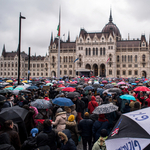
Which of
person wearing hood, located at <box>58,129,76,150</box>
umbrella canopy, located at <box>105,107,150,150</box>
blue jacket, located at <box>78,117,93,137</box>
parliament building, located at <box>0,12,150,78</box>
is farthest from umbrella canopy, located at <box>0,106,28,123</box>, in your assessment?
parliament building, located at <box>0,12,150,78</box>

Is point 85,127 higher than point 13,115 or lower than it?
lower

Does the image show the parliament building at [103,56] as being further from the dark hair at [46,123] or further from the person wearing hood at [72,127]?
the dark hair at [46,123]

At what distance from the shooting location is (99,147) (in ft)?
14.5

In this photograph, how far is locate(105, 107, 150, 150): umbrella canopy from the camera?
8.93ft

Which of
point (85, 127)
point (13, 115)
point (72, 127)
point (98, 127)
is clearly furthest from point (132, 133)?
point (13, 115)

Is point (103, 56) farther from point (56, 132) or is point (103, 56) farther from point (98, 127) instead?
point (56, 132)

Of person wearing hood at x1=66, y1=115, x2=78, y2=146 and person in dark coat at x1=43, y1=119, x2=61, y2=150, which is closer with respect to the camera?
person in dark coat at x1=43, y1=119, x2=61, y2=150

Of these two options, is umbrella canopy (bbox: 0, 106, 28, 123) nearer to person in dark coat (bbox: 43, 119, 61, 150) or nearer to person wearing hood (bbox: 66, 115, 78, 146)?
person in dark coat (bbox: 43, 119, 61, 150)

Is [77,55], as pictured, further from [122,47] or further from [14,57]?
[14,57]

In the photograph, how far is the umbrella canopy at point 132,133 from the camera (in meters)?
2.72

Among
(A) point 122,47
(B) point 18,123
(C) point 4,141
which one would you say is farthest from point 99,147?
(A) point 122,47

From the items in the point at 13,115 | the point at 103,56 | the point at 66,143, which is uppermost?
the point at 103,56

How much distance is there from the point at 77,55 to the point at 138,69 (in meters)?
23.8

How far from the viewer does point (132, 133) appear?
2.91m
